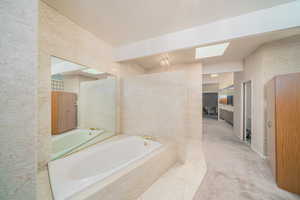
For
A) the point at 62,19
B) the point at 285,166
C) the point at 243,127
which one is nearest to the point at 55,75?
the point at 62,19

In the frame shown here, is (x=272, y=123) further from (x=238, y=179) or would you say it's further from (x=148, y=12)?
(x=148, y=12)

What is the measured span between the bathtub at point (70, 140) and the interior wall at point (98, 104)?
0.49ft

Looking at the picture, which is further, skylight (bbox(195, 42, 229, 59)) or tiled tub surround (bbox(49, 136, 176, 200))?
skylight (bbox(195, 42, 229, 59))

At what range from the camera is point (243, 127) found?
10.4ft

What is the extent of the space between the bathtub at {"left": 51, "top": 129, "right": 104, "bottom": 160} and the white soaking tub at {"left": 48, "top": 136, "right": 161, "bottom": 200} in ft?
0.47

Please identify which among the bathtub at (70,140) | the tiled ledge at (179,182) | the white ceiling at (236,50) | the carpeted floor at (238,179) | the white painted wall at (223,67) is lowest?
the carpeted floor at (238,179)

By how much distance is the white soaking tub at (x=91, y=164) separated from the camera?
3.19 feet

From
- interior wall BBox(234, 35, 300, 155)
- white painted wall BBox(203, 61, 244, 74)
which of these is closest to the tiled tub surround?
interior wall BBox(234, 35, 300, 155)

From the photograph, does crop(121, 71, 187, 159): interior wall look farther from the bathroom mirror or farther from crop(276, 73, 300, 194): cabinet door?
Answer: crop(276, 73, 300, 194): cabinet door

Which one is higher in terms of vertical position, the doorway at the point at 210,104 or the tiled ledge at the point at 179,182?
the doorway at the point at 210,104

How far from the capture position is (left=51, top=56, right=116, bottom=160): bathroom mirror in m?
1.51

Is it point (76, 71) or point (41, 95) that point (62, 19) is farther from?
point (41, 95)

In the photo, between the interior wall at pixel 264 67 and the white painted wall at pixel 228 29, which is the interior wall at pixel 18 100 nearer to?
the white painted wall at pixel 228 29

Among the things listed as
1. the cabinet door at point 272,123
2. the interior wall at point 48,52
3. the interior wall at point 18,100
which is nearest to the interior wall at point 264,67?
the cabinet door at point 272,123
